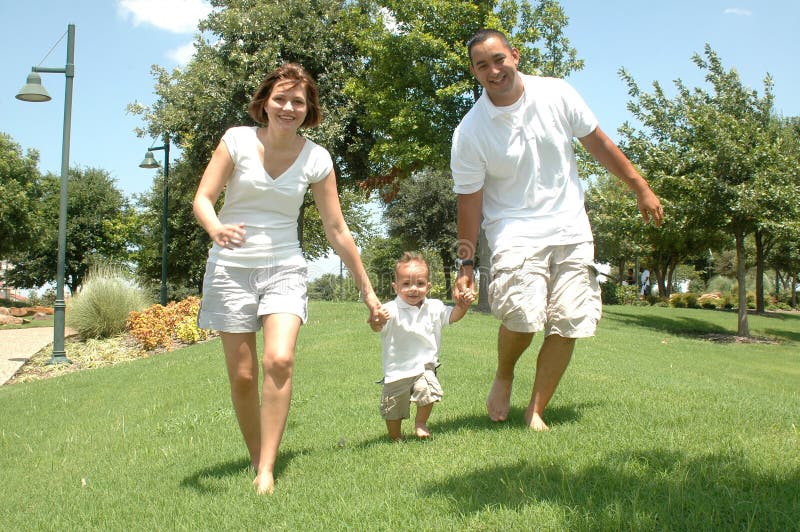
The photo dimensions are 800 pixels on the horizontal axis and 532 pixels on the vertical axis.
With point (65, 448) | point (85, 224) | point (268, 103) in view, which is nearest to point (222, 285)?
point (268, 103)

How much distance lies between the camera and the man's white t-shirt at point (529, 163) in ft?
13.3

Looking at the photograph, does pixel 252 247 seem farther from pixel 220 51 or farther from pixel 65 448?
pixel 220 51

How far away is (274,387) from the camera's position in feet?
11.8

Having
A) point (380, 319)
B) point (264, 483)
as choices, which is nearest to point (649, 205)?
point (380, 319)

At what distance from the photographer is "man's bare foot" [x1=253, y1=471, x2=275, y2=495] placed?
346 centimetres

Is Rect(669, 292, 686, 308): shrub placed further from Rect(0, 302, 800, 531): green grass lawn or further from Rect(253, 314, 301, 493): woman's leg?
Rect(253, 314, 301, 493): woman's leg

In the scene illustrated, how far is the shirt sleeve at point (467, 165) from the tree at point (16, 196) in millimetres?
32059

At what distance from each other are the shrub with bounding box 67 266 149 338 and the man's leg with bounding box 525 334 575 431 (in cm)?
1614

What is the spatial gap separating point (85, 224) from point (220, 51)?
28.0 m

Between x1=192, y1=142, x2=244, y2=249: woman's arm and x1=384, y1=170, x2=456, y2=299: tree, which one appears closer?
x1=192, y1=142, x2=244, y2=249: woman's arm

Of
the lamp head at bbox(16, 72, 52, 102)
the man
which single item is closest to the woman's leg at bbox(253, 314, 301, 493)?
the man

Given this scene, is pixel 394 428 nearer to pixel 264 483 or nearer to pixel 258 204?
pixel 264 483

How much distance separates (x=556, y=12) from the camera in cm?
2078

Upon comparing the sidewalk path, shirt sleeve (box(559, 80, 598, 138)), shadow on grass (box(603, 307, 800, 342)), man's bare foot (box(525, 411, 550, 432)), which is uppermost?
shirt sleeve (box(559, 80, 598, 138))
